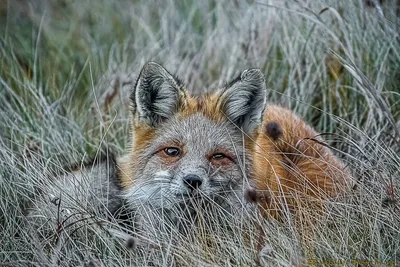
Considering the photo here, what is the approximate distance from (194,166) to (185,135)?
364 mm

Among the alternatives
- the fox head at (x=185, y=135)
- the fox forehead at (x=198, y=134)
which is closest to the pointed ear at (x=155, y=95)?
the fox head at (x=185, y=135)

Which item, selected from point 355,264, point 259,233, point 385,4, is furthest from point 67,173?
point 385,4

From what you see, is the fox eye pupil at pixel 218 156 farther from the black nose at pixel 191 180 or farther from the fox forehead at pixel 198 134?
the black nose at pixel 191 180

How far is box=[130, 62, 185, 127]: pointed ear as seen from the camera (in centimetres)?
562

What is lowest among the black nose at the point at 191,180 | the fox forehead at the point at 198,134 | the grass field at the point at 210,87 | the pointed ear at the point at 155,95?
the grass field at the point at 210,87

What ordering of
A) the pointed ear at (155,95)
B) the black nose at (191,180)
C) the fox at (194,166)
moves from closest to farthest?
the black nose at (191,180) < the fox at (194,166) < the pointed ear at (155,95)

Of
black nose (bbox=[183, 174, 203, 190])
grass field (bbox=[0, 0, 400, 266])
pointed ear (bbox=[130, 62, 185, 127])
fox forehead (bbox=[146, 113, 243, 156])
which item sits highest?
pointed ear (bbox=[130, 62, 185, 127])

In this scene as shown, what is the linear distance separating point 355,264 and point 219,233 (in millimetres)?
1058

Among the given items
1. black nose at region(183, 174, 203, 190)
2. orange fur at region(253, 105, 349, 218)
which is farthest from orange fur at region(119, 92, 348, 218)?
black nose at region(183, 174, 203, 190)

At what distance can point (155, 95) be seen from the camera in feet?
18.8

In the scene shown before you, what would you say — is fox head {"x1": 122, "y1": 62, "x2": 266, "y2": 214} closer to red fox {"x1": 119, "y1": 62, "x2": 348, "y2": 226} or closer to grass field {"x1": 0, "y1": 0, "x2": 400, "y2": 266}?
red fox {"x1": 119, "y1": 62, "x2": 348, "y2": 226}

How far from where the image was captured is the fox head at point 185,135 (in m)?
5.36

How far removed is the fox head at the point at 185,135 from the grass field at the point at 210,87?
0.40m

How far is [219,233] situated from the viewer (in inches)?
201
